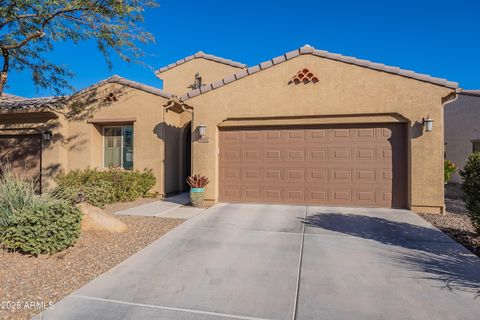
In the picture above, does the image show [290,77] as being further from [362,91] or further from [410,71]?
[410,71]

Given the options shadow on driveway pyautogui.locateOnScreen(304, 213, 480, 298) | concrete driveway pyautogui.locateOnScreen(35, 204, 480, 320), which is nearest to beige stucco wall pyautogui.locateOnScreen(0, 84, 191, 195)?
concrete driveway pyautogui.locateOnScreen(35, 204, 480, 320)

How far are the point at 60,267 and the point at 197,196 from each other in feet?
15.2

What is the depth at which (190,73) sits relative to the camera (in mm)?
16578

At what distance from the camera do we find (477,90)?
15844 mm

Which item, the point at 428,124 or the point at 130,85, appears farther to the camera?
the point at 130,85

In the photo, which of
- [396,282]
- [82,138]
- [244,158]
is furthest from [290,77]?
[82,138]

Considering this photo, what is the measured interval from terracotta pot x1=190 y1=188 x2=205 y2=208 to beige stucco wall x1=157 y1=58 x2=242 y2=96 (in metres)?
9.40

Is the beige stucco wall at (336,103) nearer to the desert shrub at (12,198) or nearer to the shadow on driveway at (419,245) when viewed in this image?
the shadow on driveway at (419,245)

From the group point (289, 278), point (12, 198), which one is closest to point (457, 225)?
point (289, 278)

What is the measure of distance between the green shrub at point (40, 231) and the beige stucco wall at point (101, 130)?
5.82 meters

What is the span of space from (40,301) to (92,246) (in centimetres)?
186

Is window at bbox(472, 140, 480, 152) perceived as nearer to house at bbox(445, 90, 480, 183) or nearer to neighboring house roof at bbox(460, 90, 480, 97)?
house at bbox(445, 90, 480, 183)

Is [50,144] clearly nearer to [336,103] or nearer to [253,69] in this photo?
[253,69]

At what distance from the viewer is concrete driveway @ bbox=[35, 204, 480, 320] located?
3.03 meters
